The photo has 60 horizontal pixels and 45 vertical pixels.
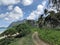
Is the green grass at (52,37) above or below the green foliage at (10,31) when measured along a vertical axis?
below

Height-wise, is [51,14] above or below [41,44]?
above

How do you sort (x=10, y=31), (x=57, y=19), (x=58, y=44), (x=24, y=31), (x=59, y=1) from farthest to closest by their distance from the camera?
(x=10, y=31)
(x=24, y=31)
(x=57, y=19)
(x=59, y=1)
(x=58, y=44)

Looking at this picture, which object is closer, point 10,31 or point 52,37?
point 52,37

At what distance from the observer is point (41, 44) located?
122 ft

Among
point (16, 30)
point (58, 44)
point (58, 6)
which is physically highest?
point (16, 30)

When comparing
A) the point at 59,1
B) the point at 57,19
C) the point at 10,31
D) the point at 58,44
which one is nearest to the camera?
the point at 58,44

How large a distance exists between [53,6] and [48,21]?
40.0ft

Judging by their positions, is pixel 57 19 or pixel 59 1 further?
pixel 57 19

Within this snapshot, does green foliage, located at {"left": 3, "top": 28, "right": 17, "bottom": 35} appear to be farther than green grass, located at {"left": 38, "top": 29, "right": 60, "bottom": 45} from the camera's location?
Yes

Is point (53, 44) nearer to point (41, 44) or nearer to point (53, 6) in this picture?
point (41, 44)

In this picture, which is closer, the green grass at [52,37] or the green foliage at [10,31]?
the green grass at [52,37]

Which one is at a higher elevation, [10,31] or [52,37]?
[10,31]

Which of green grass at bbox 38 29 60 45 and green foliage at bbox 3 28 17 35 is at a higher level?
green foliage at bbox 3 28 17 35

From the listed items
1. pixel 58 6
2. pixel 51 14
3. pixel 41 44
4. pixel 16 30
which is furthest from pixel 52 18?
pixel 16 30
